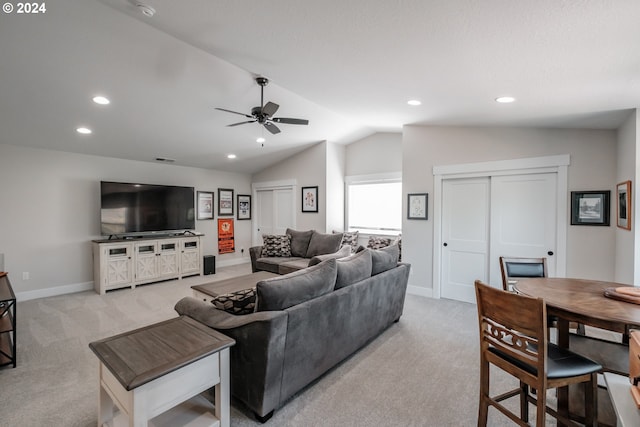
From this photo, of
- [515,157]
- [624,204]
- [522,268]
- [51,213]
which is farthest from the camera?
[51,213]

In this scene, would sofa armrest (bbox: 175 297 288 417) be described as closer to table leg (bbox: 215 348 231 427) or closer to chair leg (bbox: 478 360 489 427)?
table leg (bbox: 215 348 231 427)

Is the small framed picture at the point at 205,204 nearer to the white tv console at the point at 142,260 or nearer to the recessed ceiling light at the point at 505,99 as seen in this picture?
the white tv console at the point at 142,260

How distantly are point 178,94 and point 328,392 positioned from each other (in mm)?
3592

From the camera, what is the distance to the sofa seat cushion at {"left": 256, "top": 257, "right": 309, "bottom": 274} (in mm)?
5223

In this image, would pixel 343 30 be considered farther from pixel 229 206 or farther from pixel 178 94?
pixel 229 206

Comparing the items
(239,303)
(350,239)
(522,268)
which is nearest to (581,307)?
Result: (522,268)

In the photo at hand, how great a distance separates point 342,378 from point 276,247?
→ 3.53m

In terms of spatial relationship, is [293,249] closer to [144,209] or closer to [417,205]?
[417,205]

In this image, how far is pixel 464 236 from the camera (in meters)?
4.37

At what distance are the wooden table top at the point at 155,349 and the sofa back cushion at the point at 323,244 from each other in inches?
142

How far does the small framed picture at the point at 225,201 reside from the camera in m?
7.02

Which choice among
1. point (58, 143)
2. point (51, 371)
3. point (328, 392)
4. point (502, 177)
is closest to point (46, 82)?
point (58, 143)

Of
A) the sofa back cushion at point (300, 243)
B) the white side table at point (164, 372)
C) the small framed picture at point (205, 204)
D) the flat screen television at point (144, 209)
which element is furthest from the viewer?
the small framed picture at point (205, 204)

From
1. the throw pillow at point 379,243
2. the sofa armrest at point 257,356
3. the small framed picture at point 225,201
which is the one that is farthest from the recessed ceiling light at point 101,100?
the throw pillow at point 379,243
